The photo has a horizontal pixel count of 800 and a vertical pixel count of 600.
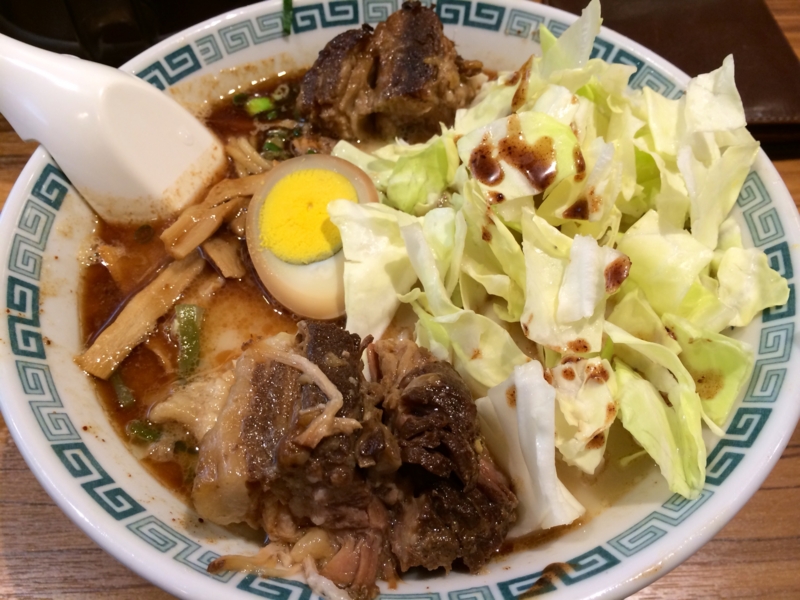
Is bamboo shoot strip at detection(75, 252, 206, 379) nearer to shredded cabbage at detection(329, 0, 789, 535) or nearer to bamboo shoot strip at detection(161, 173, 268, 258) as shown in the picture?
bamboo shoot strip at detection(161, 173, 268, 258)

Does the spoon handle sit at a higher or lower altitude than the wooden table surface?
higher

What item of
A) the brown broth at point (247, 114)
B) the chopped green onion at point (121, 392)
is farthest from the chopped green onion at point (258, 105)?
the chopped green onion at point (121, 392)

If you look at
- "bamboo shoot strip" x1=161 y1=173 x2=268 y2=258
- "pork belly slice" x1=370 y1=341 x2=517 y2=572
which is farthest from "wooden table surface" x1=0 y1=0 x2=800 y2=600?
"bamboo shoot strip" x1=161 y1=173 x2=268 y2=258

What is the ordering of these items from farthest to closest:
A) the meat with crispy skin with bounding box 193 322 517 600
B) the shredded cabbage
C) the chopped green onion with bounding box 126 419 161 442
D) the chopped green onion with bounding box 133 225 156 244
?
the chopped green onion with bounding box 133 225 156 244 → the chopped green onion with bounding box 126 419 161 442 → the shredded cabbage → the meat with crispy skin with bounding box 193 322 517 600

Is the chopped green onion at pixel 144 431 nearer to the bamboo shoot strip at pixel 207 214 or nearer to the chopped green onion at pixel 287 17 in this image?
the bamboo shoot strip at pixel 207 214

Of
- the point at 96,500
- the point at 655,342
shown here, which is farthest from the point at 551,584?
the point at 96,500

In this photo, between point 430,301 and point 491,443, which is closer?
point 491,443

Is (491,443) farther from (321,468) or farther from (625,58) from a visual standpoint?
(625,58)
